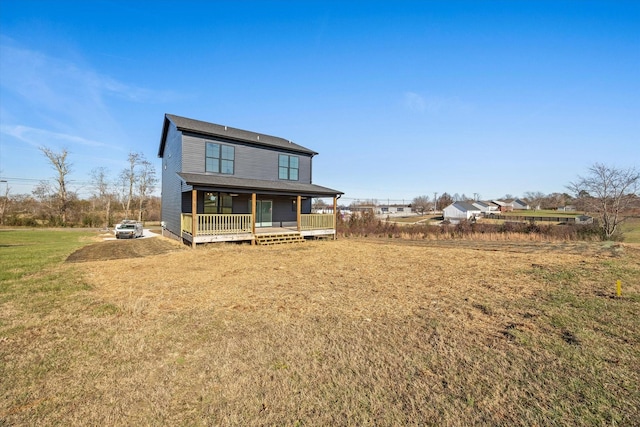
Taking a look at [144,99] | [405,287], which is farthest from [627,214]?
[144,99]

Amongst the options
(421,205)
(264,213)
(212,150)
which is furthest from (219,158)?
(421,205)

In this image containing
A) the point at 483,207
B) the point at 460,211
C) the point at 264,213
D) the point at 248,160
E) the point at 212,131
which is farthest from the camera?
the point at 483,207

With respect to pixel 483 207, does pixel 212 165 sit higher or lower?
higher

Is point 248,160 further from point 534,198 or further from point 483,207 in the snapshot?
point 534,198

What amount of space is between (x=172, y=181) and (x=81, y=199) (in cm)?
3522

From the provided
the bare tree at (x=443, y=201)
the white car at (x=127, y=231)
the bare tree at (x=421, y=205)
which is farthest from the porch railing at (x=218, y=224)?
the bare tree at (x=443, y=201)

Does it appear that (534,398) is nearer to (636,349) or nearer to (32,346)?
(636,349)

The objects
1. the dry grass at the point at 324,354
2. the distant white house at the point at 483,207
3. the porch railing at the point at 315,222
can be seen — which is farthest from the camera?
the distant white house at the point at 483,207

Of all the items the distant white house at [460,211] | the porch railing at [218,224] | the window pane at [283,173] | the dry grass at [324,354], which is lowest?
the dry grass at [324,354]

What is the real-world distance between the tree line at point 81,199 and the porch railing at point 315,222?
2257 cm

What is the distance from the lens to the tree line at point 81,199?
29250 mm

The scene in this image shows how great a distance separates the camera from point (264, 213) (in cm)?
1842

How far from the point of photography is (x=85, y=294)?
19.6 ft

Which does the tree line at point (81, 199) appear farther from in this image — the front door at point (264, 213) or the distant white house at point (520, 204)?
the distant white house at point (520, 204)
